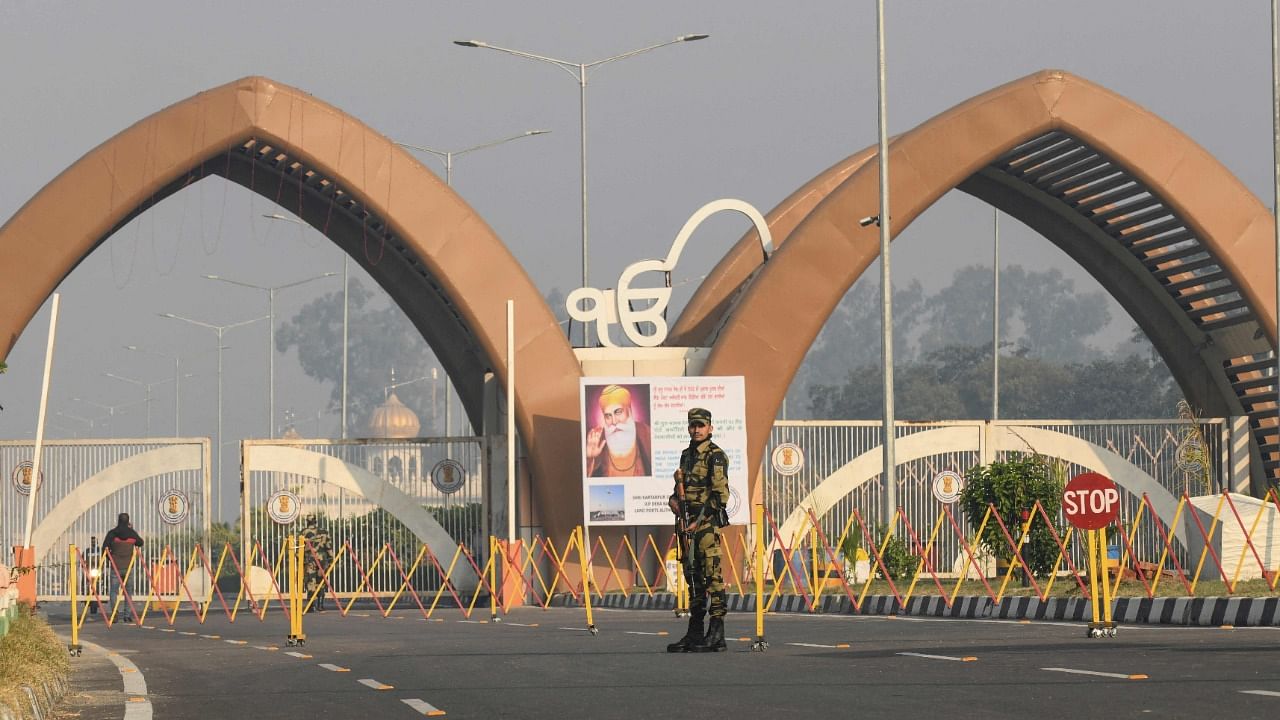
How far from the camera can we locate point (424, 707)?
39.5ft

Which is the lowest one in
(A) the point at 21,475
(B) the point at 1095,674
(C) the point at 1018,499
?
(B) the point at 1095,674

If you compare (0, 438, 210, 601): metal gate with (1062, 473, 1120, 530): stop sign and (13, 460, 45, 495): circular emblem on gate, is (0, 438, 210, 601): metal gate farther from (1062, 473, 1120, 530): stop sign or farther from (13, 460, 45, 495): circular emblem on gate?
(1062, 473, 1120, 530): stop sign

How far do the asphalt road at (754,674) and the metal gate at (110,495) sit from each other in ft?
68.0

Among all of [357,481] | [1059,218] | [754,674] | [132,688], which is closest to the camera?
[754,674]

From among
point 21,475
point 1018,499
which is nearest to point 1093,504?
point 1018,499

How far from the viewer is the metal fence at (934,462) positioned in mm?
44812

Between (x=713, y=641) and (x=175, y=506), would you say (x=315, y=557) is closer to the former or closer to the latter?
(x=175, y=506)

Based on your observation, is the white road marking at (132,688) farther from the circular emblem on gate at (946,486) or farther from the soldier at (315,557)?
the circular emblem on gate at (946,486)

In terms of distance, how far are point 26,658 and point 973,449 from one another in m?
Answer: 33.6

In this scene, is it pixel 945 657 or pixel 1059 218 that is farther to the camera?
pixel 1059 218

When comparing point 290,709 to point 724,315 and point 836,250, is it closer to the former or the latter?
point 836,250

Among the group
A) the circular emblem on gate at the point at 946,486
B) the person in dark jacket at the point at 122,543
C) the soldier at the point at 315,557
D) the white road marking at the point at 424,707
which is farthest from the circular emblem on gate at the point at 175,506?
the white road marking at the point at 424,707

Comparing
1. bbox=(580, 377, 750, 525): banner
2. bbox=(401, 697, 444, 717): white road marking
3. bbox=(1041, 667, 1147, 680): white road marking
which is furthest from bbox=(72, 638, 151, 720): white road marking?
bbox=(580, 377, 750, 525): banner

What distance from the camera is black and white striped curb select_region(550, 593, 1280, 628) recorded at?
20.0m
